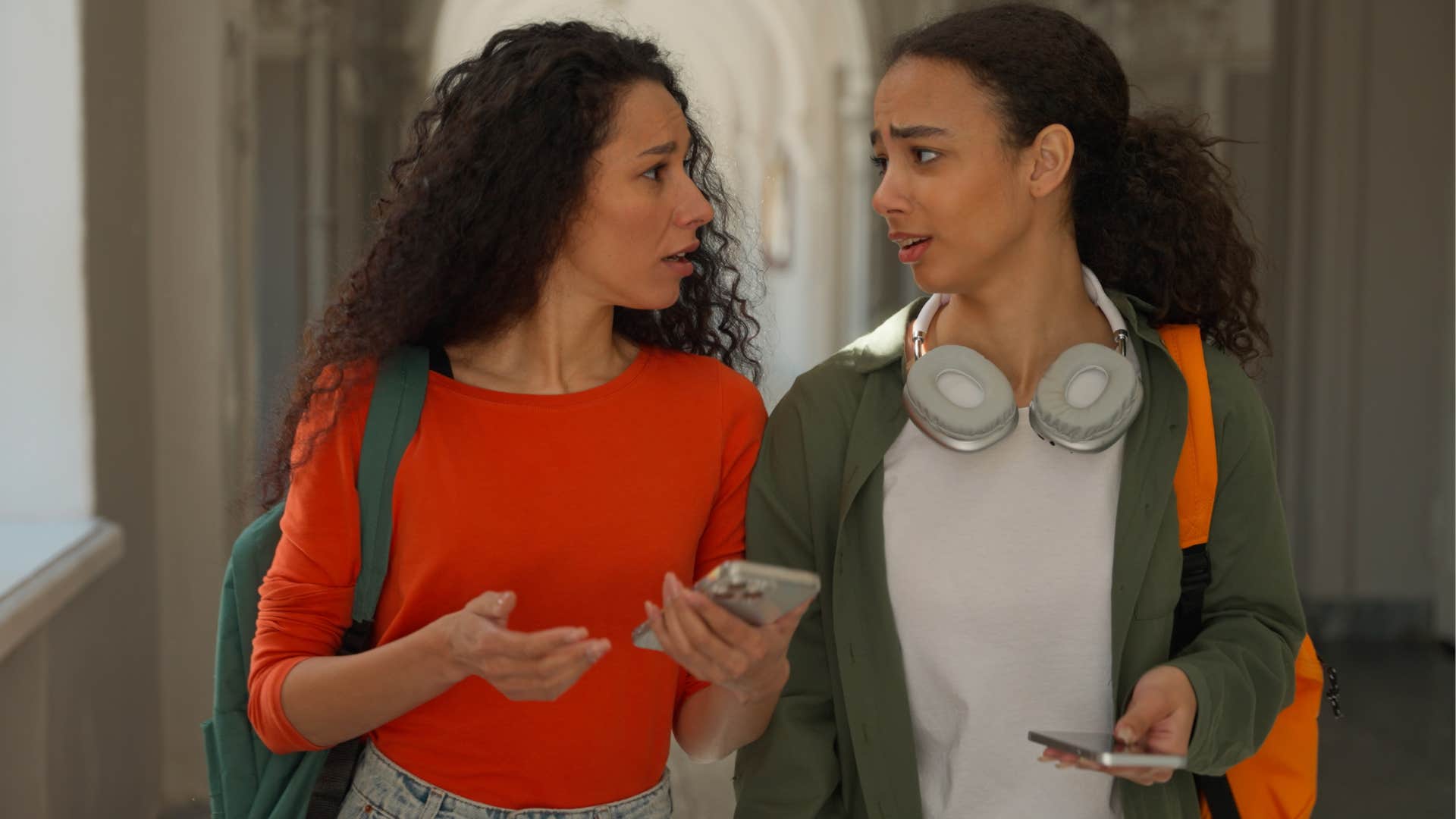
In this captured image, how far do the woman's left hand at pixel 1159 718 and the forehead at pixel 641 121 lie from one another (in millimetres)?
1116

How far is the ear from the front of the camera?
2418mm

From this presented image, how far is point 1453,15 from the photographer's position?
855 cm

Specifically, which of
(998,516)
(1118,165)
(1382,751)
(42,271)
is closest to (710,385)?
(998,516)

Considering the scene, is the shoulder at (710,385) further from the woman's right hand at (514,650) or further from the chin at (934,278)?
the woman's right hand at (514,650)

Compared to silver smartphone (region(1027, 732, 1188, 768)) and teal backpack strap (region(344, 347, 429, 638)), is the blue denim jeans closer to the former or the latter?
teal backpack strap (region(344, 347, 429, 638))

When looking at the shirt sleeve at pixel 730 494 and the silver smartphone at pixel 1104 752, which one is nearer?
the silver smartphone at pixel 1104 752

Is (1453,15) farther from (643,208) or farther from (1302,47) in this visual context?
(643,208)

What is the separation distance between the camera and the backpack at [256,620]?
2150 millimetres

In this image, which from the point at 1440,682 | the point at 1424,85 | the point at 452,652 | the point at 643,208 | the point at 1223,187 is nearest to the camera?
the point at 452,652

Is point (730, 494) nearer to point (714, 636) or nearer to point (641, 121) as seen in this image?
point (714, 636)

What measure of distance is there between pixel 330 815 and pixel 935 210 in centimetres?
133

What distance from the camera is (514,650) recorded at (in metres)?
1.80

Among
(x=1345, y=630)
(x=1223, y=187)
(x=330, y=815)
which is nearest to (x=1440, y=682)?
(x=1345, y=630)

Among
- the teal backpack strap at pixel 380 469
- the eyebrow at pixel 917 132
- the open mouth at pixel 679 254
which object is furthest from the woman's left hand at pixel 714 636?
the eyebrow at pixel 917 132
